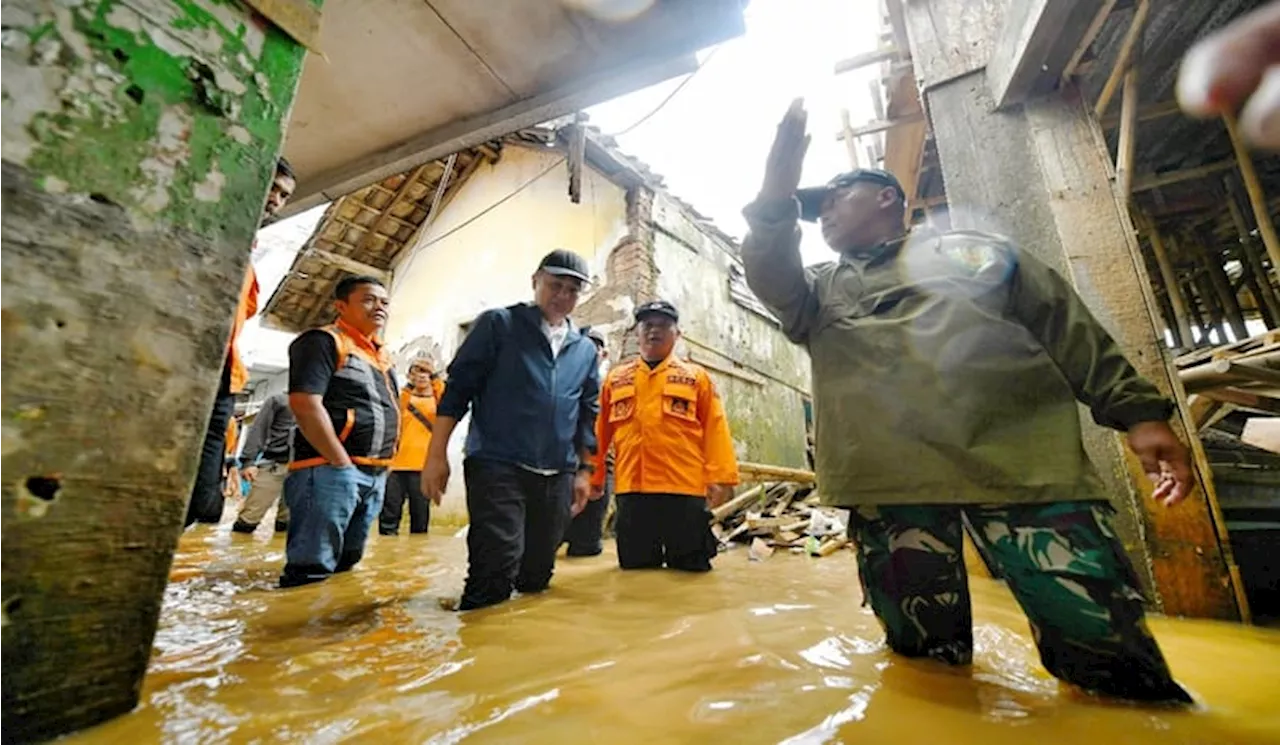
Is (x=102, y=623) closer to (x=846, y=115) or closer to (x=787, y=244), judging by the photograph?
(x=787, y=244)

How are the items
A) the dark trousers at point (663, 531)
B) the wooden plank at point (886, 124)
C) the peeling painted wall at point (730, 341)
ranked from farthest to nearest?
the peeling painted wall at point (730, 341), the wooden plank at point (886, 124), the dark trousers at point (663, 531)

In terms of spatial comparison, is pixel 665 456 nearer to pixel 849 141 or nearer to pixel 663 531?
pixel 663 531

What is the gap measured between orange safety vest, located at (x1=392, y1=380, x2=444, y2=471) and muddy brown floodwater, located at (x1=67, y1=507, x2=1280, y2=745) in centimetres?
334

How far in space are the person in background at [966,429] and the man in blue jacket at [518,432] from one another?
4.57 feet

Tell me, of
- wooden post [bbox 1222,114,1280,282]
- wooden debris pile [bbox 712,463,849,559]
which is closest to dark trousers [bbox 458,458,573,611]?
wooden debris pile [bbox 712,463,849,559]

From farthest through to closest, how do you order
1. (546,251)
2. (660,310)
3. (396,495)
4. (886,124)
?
1. (546,251)
2. (396,495)
3. (886,124)
4. (660,310)

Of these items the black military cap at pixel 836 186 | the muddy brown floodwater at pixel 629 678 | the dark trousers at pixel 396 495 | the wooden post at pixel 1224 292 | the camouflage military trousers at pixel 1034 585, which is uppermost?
the wooden post at pixel 1224 292

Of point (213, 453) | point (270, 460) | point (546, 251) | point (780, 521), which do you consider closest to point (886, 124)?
point (780, 521)

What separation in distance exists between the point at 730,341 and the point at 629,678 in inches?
306

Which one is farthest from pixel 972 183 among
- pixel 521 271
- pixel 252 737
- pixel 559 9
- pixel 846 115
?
pixel 521 271

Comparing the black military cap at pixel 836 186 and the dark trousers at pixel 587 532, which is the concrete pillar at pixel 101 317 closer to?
the black military cap at pixel 836 186

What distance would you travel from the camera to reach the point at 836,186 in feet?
6.34

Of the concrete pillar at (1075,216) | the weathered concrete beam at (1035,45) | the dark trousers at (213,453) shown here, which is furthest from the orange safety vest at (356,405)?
the weathered concrete beam at (1035,45)

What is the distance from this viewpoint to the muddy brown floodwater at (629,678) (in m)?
1.09
